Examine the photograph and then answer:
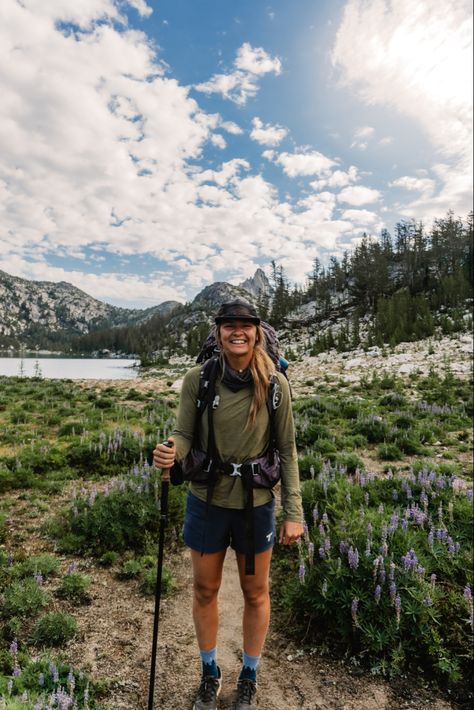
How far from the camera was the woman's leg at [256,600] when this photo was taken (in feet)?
10.2

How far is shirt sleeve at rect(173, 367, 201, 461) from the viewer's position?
10.1 ft

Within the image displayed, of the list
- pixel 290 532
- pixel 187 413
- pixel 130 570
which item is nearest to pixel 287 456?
pixel 290 532

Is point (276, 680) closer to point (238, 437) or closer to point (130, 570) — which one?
point (130, 570)

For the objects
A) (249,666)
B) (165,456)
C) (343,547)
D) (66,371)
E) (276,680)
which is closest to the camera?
(165,456)

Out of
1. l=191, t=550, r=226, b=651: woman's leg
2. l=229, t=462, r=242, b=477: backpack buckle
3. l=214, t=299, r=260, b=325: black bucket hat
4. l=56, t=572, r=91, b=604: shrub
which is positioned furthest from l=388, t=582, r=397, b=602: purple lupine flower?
l=56, t=572, r=91, b=604: shrub

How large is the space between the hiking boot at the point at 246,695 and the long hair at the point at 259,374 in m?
2.33

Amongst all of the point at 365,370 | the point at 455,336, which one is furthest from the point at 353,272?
the point at 365,370

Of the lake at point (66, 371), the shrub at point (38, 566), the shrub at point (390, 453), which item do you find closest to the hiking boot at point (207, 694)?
the shrub at point (38, 566)

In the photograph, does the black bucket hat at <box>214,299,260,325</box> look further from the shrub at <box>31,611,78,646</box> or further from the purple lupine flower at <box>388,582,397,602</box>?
the shrub at <box>31,611,78,646</box>

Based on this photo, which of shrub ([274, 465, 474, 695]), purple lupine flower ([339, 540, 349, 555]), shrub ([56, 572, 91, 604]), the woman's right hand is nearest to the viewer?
the woman's right hand

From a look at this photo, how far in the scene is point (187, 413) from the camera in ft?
10.2

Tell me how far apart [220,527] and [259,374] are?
1.30 meters

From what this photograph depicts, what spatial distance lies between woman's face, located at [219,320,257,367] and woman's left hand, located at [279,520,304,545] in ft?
4.56

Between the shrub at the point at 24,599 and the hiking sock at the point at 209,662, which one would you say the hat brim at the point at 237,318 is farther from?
the shrub at the point at 24,599
